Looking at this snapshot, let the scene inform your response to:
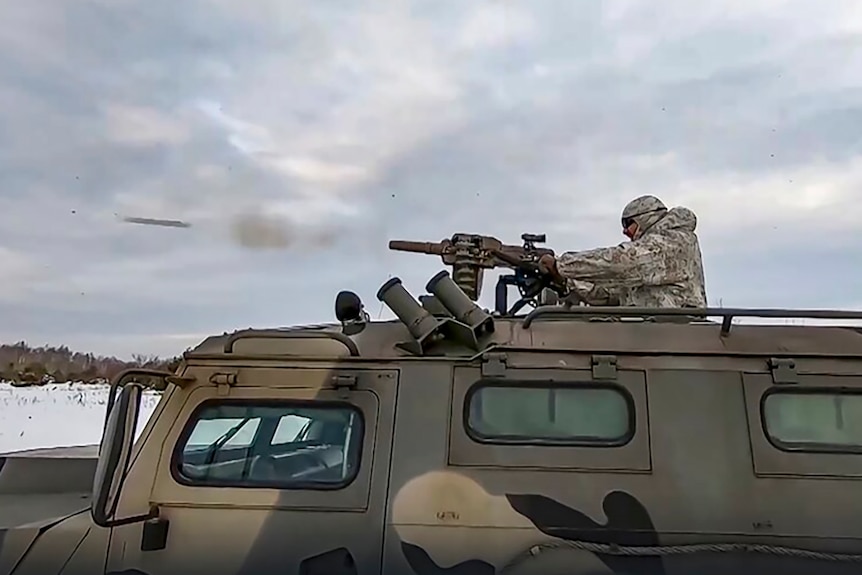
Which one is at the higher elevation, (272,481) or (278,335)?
(278,335)

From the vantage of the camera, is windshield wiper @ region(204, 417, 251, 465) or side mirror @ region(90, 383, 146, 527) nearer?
side mirror @ region(90, 383, 146, 527)

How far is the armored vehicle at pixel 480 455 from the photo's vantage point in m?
3.13

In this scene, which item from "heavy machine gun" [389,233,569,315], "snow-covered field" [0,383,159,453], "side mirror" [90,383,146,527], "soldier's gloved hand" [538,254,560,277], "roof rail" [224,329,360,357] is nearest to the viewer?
"side mirror" [90,383,146,527]

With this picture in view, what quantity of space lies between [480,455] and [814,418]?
142 centimetres

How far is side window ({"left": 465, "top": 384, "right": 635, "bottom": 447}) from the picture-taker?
3.36 metres

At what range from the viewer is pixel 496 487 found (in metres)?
3.23

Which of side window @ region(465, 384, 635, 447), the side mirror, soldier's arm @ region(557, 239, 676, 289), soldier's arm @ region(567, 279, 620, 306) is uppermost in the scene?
soldier's arm @ region(557, 239, 676, 289)

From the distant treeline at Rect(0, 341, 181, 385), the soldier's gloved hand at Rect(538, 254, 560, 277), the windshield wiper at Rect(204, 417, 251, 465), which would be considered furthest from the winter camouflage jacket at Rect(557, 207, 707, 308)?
the distant treeline at Rect(0, 341, 181, 385)

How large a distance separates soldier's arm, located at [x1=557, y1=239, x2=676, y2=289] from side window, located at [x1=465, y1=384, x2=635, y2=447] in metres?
1.20

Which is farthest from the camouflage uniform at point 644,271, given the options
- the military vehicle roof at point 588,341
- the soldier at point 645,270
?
the military vehicle roof at point 588,341

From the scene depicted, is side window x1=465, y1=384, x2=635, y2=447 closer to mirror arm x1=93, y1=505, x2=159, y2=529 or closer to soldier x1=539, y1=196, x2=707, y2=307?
soldier x1=539, y1=196, x2=707, y2=307

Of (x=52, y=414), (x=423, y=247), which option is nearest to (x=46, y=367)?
(x=52, y=414)

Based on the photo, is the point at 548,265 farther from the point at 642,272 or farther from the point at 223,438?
the point at 223,438

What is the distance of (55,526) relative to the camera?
330 centimetres
